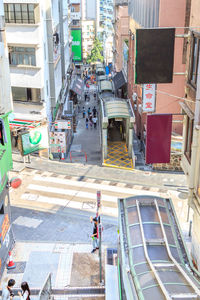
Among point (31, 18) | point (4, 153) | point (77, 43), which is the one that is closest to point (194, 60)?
point (4, 153)

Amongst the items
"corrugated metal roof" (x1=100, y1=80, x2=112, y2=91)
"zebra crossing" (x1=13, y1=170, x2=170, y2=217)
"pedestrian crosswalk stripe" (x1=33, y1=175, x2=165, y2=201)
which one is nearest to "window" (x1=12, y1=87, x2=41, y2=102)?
"zebra crossing" (x1=13, y1=170, x2=170, y2=217)

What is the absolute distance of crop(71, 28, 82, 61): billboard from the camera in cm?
6944

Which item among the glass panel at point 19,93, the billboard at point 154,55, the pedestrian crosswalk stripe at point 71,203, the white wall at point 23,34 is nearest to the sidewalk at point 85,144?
the glass panel at point 19,93

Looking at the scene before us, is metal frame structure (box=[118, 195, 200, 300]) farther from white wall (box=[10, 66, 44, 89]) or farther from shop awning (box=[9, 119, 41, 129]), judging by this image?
white wall (box=[10, 66, 44, 89])

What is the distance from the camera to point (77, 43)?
230 ft

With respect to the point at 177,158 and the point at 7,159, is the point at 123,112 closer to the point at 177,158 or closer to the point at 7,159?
the point at 177,158

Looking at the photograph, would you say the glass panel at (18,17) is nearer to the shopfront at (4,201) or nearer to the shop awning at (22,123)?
the shop awning at (22,123)

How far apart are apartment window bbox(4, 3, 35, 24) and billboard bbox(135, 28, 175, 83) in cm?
1459

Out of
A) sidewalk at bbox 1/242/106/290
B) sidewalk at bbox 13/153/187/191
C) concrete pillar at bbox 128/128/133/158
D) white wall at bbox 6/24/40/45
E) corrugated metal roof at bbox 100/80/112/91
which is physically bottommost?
sidewalk at bbox 1/242/106/290

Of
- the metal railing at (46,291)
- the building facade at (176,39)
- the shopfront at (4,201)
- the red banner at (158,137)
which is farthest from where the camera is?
the building facade at (176,39)

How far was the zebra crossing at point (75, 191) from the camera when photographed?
2352 centimetres

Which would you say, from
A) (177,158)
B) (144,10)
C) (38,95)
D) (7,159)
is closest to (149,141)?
(7,159)

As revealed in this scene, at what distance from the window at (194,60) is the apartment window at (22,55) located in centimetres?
1593

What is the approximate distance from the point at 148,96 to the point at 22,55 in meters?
11.2
